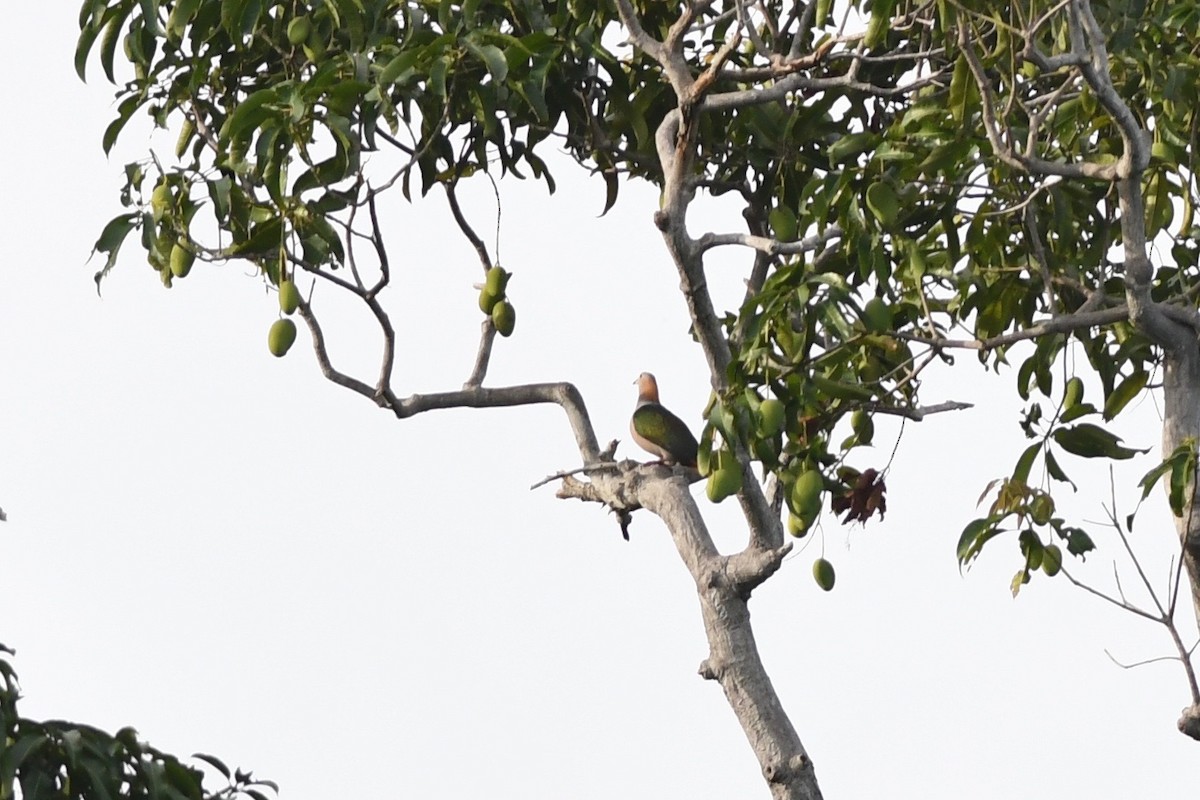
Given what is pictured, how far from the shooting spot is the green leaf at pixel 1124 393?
3.62 meters

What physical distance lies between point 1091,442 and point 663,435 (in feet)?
5.03

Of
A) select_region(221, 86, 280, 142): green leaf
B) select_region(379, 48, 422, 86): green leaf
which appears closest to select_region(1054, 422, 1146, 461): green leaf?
select_region(379, 48, 422, 86): green leaf

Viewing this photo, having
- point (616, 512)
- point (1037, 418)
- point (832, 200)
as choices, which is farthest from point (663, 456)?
point (832, 200)

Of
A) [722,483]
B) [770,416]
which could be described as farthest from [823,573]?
[770,416]

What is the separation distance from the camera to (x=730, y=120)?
399 cm

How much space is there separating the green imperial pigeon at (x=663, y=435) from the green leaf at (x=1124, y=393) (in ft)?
3.99

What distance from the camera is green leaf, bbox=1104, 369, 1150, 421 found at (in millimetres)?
3619

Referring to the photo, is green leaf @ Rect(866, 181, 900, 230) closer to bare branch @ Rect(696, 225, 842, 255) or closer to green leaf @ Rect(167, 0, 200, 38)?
bare branch @ Rect(696, 225, 842, 255)

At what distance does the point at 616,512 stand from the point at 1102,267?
1330 millimetres

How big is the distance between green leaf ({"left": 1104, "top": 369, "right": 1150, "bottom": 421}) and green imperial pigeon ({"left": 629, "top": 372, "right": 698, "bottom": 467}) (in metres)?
1.22

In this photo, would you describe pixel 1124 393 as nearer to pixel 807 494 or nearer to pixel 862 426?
pixel 862 426

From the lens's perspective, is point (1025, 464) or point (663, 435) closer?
point (1025, 464)

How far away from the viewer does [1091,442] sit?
3.49 m

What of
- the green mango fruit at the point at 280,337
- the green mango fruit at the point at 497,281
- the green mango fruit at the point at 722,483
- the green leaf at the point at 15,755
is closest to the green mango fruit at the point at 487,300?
the green mango fruit at the point at 497,281
